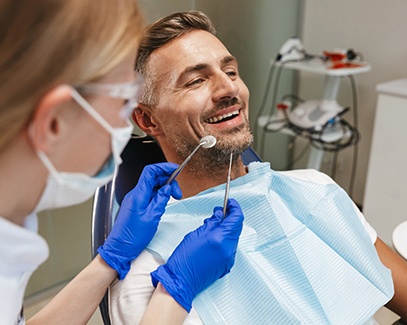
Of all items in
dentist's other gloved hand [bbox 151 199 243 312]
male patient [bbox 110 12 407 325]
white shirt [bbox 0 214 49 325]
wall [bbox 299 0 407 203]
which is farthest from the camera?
wall [bbox 299 0 407 203]

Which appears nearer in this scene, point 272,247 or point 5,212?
point 5,212

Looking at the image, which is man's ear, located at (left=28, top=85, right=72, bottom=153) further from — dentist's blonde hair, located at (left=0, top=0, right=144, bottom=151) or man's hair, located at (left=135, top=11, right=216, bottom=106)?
man's hair, located at (left=135, top=11, right=216, bottom=106)

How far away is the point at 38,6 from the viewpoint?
1.77ft

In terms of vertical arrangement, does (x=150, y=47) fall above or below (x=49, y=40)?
below

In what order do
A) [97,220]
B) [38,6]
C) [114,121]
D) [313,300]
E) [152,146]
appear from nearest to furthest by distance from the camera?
[38,6] → [114,121] → [313,300] → [97,220] → [152,146]

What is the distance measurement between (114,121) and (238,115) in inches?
30.3

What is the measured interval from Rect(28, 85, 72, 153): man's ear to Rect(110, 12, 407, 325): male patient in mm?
531

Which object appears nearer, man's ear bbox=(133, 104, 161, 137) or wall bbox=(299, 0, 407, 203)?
man's ear bbox=(133, 104, 161, 137)

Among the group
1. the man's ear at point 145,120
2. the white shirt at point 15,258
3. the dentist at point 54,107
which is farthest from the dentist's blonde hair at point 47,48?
the man's ear at point 145,120

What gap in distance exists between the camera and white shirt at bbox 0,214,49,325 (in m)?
0.67

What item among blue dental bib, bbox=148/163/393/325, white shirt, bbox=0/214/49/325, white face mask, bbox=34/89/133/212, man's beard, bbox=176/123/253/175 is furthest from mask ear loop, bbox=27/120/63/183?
man's beard, bbox=176/123/253/175

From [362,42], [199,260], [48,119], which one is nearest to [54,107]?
[48,119]

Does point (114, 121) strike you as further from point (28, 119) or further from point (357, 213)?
point (357, 213)

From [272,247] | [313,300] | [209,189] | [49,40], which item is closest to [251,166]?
[209,189]
